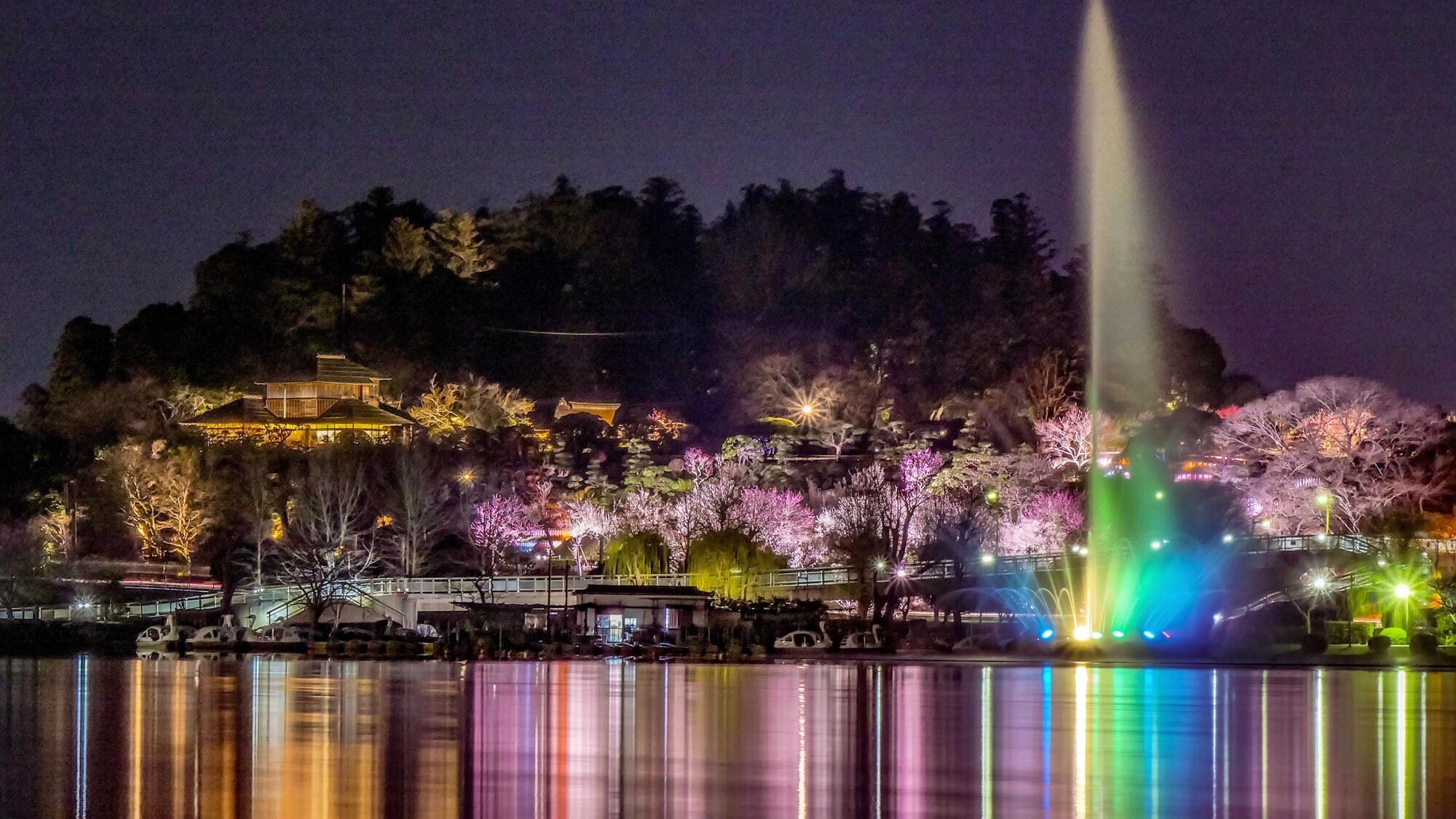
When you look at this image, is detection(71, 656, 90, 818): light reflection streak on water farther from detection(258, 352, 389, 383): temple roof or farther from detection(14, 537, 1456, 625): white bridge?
detection(258, 352, 389, 383): temple roof

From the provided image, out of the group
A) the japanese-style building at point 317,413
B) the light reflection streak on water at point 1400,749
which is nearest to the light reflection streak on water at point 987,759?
the light reflection streak on water at point 1400,749

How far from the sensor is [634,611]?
7069 centimetres

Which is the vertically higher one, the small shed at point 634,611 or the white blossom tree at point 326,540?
the white blossom tree at point 326,540

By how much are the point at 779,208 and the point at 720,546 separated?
263 ft

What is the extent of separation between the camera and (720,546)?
277ft

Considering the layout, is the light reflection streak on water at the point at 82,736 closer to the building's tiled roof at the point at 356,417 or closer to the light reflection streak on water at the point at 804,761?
the light reflection streak on water at the point at 804,761

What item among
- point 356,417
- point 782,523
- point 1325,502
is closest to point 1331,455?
point 1325,502

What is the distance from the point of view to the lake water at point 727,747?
24219 mm

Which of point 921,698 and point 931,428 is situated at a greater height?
point 931,428

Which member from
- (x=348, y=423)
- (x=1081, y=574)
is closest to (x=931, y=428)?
(x=348, y=423)

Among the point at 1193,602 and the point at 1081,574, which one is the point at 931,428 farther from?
the point at 1193,602

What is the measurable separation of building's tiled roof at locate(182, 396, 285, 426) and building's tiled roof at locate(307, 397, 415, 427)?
272 centimetres

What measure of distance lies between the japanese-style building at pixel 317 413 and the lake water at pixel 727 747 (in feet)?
232

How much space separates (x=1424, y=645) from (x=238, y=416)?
79.6m
